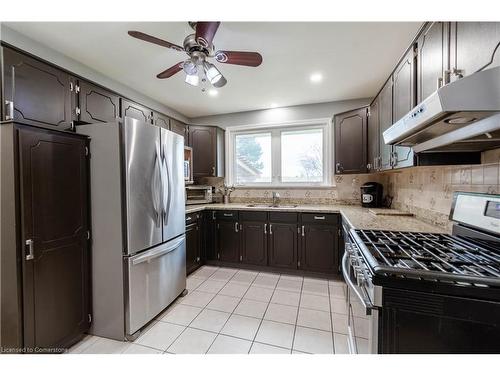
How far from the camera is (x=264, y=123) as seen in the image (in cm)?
353

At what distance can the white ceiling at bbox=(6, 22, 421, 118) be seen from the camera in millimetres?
1605

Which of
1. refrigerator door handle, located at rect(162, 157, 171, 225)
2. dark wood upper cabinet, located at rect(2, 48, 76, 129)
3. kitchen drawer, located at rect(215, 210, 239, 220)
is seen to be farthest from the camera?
kitchen drawer, located at rect(215, 210, 239, 220)

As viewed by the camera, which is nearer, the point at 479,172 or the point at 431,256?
the point at 431,256

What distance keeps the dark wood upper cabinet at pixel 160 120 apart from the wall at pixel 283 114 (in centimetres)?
95

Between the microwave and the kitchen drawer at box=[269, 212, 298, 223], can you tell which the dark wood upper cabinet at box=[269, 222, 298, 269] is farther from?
the microwave

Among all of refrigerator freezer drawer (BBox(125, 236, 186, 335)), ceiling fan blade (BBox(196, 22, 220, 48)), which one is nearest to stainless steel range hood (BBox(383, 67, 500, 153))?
ceiling fan blade (BBox(196, 22, 220, 48))

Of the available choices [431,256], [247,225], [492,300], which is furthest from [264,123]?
[492,300]

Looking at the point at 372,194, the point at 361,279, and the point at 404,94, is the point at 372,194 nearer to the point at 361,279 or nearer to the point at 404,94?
the point at 404,94

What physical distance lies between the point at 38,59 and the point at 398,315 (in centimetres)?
272

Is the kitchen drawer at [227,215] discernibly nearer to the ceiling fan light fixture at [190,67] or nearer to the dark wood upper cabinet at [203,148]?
the dark wood upper cabinet at [203,148]

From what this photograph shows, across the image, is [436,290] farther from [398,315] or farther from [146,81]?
[146,81]

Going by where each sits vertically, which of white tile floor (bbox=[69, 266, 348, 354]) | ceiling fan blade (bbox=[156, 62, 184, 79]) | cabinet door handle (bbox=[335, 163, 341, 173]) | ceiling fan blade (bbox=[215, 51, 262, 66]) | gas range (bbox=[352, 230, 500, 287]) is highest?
ceiling fan blade (bbox=[156, 62, 184, 79])

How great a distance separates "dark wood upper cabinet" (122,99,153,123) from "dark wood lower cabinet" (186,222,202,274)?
1.47m

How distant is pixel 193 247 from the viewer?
292 cm
